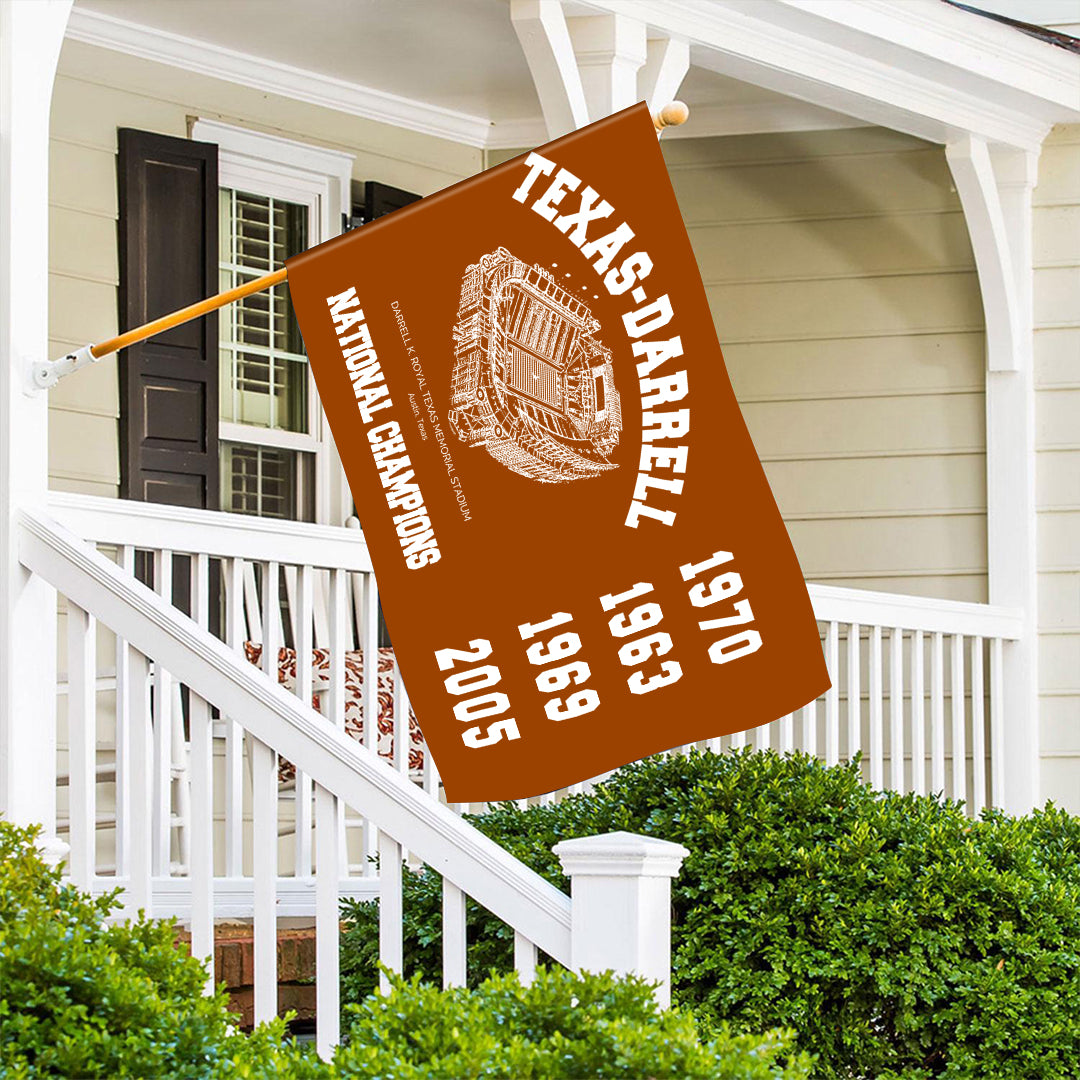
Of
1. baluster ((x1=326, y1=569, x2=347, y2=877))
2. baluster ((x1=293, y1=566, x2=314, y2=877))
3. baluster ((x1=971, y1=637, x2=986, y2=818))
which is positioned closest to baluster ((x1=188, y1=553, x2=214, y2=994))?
baluster ((x1=293, y1=566, x2=314, y2=877))

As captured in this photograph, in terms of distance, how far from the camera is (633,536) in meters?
3.69

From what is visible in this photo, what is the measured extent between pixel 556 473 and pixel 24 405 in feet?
3.99

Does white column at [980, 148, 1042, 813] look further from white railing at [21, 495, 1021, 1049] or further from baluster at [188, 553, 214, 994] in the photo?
baluster at [188, 553, 214, 994]

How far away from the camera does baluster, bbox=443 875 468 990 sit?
3.28m

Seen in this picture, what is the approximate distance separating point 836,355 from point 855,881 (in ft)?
12.5

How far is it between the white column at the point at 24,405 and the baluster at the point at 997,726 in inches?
155

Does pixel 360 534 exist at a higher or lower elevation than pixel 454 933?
higher

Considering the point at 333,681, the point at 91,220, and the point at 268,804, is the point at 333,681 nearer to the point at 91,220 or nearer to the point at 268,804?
the point at 268,804

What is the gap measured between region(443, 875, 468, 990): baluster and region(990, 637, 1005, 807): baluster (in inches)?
153

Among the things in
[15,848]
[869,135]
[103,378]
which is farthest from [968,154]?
[15,848]

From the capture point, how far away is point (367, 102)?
7074 mm

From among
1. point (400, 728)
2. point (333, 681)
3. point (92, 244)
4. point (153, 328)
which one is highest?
point (92, 244)

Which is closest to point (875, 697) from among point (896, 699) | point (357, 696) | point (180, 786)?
point (896, 699)

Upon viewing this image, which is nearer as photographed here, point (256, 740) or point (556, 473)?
point (256, 740)
